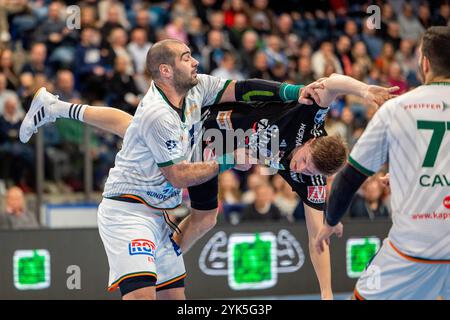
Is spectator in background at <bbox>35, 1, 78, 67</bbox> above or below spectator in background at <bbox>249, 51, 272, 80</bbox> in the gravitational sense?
above

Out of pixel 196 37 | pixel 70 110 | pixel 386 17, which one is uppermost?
pixel 386 17

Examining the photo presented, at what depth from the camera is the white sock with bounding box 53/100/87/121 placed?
24.7ft

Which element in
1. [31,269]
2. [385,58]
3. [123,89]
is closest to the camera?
[31,269]

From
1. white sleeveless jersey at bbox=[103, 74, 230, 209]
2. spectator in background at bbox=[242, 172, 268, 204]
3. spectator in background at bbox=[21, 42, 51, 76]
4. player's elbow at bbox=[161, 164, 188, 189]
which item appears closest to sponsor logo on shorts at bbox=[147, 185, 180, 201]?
white sleeveless jersey at bbox=[103, 74, 230, 209]

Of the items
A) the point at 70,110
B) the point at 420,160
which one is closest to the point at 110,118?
the point at 70,110

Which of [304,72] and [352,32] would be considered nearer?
[304,72]

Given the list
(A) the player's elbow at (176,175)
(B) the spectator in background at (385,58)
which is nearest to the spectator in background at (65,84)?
(A) the player's elbow at (176,175)

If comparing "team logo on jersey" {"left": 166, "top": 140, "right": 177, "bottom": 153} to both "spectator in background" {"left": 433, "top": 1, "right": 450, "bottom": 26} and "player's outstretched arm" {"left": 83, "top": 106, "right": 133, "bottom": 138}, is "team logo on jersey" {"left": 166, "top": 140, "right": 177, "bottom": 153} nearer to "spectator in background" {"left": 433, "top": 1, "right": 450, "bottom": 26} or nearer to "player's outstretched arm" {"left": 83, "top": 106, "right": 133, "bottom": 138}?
"player's outstretched arm" {"left": 83, "top": 106, "right": 133, "bottom": 138}

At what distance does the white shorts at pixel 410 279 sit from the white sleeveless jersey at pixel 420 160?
0.05 meters

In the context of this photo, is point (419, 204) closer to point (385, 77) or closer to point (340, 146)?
point (340, 146)

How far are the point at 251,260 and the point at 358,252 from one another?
1.77 metres

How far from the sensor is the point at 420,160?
4.83 metres

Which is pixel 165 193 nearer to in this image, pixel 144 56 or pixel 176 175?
pixel 176 175

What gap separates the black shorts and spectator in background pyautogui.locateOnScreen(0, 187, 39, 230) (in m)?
4.22
